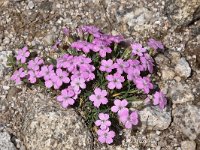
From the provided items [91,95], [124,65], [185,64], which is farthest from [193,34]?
[91,95]

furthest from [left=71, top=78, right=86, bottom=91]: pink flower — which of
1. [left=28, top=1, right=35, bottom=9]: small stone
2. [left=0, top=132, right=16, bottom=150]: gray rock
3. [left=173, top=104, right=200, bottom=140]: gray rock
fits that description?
[left=28, top=1, right=35, bottom=9]: small stone

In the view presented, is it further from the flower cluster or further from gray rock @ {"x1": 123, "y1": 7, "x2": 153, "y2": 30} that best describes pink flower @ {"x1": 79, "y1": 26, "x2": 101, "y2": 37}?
gray rock @ {"x1": 123, "y1": 7, "x2": 153, "y2": 30}

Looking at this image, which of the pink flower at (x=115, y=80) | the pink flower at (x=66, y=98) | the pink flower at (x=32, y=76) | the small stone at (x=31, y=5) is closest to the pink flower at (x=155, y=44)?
the pink flower at (x=115, y=80)

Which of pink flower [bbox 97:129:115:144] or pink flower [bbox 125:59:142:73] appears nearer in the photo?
pink flower [bbox 97:129:115:144]

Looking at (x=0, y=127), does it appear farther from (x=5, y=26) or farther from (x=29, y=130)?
(x=5, y=26)

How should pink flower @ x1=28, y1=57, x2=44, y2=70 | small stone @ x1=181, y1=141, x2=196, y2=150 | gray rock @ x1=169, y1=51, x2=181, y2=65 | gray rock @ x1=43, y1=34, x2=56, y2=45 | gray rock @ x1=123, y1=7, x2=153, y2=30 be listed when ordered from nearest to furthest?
small stone @ x1=181, y1=141, x2=196, y2=150 → pink flower @ x1=28, y1=57, x2=44, y2=70 → gray rock @ x1=169, y1=51, x2=181, y2=65 → gray rock @ x1=43, y1=34, x2=56, y2=45 → gray rock @ x1=123, y1=7, x2=153, y2=30

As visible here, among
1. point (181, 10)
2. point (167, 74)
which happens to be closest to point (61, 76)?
point (167, 74)
